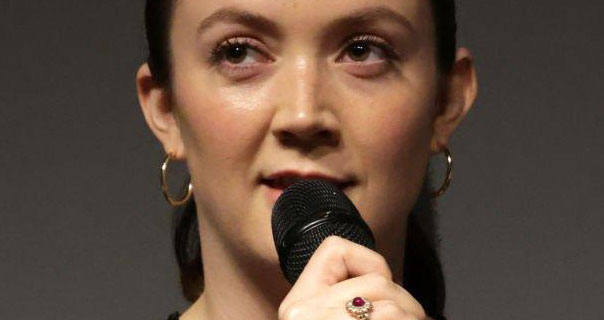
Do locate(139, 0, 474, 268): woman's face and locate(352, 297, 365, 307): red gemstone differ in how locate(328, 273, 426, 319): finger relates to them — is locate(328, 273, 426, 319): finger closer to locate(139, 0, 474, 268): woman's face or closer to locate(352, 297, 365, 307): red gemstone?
locate(352, 297, 365, 307): red gemstone

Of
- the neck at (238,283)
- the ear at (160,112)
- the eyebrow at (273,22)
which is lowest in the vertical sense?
the neck at (238,283)

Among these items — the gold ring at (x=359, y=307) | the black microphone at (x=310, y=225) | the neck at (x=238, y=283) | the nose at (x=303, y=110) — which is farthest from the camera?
the neck at (x=238, y=283)

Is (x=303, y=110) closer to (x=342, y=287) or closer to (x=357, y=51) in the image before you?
(x=357, y=51)

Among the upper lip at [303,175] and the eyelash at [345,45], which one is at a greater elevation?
the eyelash at [345,45]

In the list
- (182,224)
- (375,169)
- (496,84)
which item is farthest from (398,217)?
(496,84)

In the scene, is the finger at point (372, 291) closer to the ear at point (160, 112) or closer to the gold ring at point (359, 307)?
the gold ring at point (359, 307)

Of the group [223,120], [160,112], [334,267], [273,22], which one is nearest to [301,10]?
[273,22]

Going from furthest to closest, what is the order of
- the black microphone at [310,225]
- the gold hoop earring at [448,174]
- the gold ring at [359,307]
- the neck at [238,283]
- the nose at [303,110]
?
the gold hoop earring at [448,174] < the neck at [238,283] < the nose at [303,110] < the black microphone at [310,225] < the gold ring at [359,307]

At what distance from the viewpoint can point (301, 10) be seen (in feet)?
5.06

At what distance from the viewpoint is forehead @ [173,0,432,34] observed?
5.06ft

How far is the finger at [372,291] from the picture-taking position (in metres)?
1.18

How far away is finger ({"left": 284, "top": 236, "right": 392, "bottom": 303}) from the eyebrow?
0.39 metres

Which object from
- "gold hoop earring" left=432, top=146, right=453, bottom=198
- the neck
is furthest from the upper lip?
"gold hoop earring" left=432, top=146, right=453, bottom=198

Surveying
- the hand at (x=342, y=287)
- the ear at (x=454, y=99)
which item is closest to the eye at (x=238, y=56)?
the ear at (x=454, y=99)
